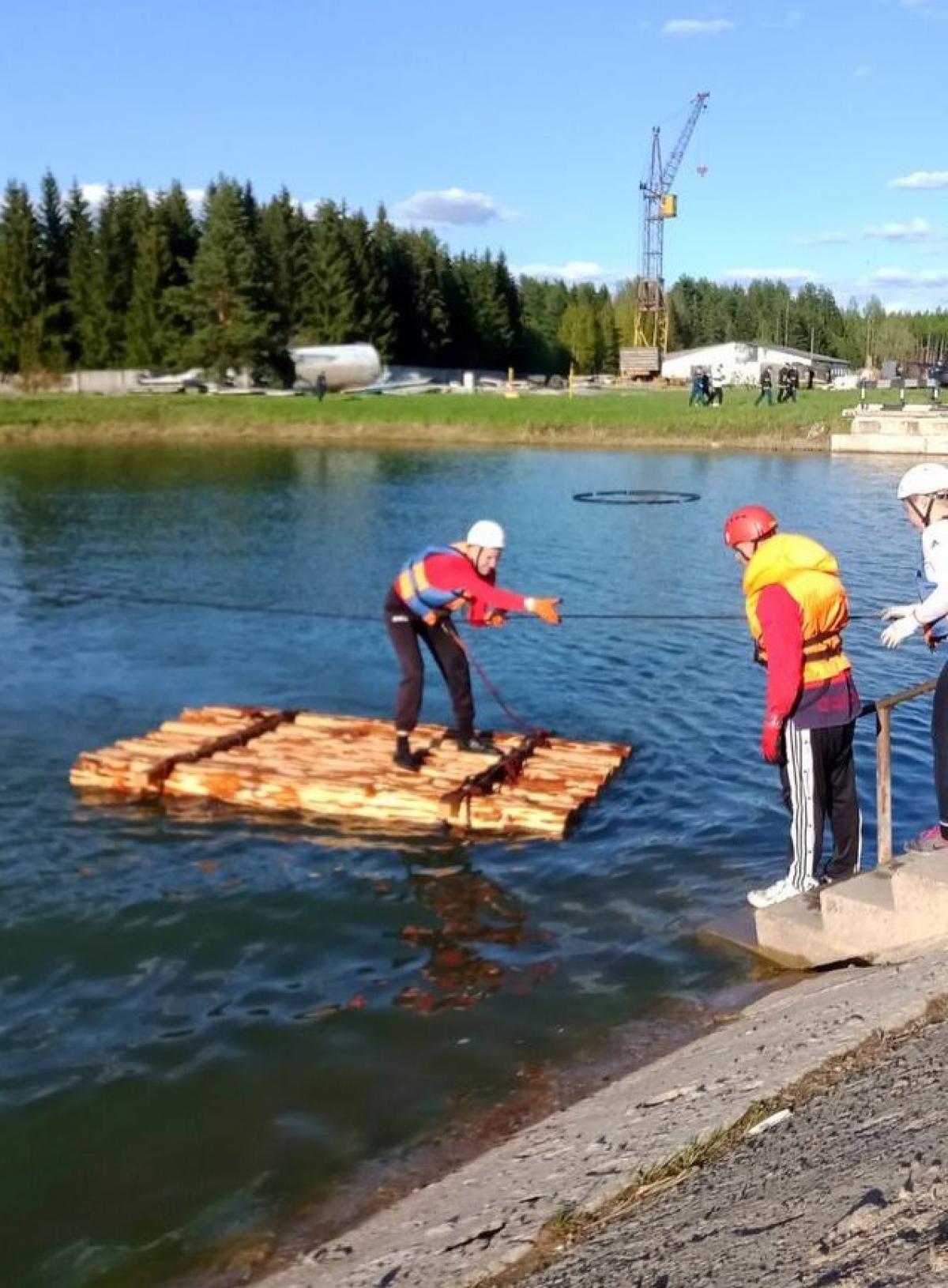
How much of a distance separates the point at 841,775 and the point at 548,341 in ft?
460

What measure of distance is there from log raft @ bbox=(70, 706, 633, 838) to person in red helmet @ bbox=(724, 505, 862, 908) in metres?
2.78

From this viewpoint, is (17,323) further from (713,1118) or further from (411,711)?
(713,1118)

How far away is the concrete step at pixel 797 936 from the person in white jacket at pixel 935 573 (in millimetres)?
752

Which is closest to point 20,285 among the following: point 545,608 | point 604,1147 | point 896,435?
point 896,435

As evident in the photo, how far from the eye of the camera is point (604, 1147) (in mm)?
5680

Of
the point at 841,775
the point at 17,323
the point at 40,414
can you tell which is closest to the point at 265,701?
the point at 841,775

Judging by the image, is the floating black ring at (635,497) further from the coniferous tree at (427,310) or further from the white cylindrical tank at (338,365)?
the coniferous tree at (427,310)

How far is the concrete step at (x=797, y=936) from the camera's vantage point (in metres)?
8.34

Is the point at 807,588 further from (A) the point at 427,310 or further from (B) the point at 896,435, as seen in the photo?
(A) the point at 427,310

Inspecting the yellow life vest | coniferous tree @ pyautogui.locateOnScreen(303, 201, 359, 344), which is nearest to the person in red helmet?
the yellow life vest

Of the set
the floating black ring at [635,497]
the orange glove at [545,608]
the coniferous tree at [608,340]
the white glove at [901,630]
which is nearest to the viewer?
the white glove at [901,630]

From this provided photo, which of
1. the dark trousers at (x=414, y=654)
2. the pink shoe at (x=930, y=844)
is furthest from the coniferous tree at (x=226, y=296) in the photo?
the pink shoe at (x=930, y=844)

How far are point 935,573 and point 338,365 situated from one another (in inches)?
3391

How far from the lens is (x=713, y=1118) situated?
5566 mm
